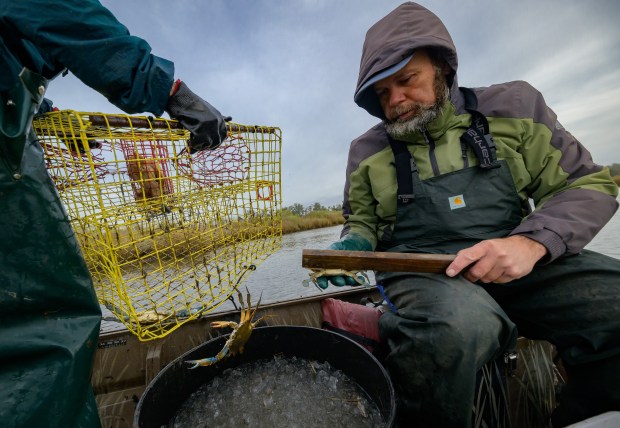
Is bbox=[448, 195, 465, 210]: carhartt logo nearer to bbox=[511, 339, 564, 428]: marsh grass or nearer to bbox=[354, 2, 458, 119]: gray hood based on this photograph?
bbox=[354, 2, 458, 119]: gray hood

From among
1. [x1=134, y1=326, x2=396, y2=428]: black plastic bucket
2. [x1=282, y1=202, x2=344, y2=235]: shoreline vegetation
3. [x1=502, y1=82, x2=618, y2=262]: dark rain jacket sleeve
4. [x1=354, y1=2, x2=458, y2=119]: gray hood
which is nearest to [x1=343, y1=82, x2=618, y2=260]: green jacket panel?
[x1=502, y1=82, x2=618, y2=262]: dark rain jacket sleeve

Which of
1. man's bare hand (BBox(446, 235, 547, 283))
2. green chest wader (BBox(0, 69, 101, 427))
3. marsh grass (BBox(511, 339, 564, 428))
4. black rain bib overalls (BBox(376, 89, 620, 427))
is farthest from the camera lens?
marsh grass (BBox(511, 339, 564, 428))

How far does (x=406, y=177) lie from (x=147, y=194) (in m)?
1.54

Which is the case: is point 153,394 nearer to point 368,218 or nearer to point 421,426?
point 421,426

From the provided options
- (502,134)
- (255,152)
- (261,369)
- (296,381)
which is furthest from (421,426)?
(502,134)

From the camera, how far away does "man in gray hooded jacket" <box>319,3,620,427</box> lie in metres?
1.27

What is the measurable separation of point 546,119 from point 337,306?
1.85 m

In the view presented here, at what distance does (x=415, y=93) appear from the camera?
6.35ft

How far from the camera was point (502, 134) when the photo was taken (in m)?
1.83

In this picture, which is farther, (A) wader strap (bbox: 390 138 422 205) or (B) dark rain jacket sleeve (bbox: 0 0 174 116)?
(A) wader strap (bbox: 390 138 422 205)

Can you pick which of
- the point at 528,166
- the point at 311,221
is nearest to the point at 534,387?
the point at 528,166

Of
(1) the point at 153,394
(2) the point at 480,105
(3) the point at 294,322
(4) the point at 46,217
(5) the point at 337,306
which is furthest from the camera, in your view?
(3) the point at 294,322

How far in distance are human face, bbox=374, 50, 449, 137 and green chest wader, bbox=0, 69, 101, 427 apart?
1.83m

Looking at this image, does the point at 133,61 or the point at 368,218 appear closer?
the point at 133,61
